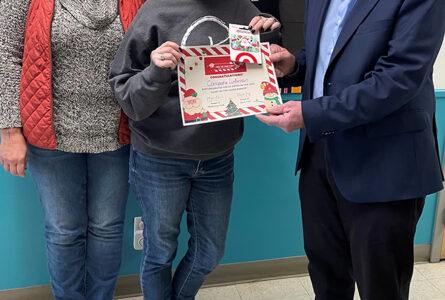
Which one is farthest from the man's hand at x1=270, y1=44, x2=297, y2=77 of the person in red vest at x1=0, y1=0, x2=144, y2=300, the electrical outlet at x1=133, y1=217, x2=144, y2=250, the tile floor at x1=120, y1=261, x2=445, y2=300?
the tile floor at x1=120, y1=261, x2=445, y2=300

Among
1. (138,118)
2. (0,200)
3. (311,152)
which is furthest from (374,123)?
(0,200)

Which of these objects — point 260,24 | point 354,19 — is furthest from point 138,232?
point 354,19

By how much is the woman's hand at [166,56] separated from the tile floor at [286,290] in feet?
4.66

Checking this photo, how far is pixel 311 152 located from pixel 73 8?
97 cm

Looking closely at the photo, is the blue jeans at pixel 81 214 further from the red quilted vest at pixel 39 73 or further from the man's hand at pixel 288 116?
the man's hand at pixel 288 116

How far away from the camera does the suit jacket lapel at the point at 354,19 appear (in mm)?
1229

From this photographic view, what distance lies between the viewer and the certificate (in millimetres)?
1375

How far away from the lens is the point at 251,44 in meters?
1.41

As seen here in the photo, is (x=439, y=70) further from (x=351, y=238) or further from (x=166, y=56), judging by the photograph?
(x=166, y=56)

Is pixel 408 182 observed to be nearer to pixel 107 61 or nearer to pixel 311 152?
pixel 311 152

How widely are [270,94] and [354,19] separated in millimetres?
353

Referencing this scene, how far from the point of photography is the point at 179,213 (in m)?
1.62

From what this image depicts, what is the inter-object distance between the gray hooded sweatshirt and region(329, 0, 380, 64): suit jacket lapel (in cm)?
33

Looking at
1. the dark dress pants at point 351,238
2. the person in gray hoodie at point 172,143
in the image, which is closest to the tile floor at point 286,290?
the person in gray hoodie at point 172,143
